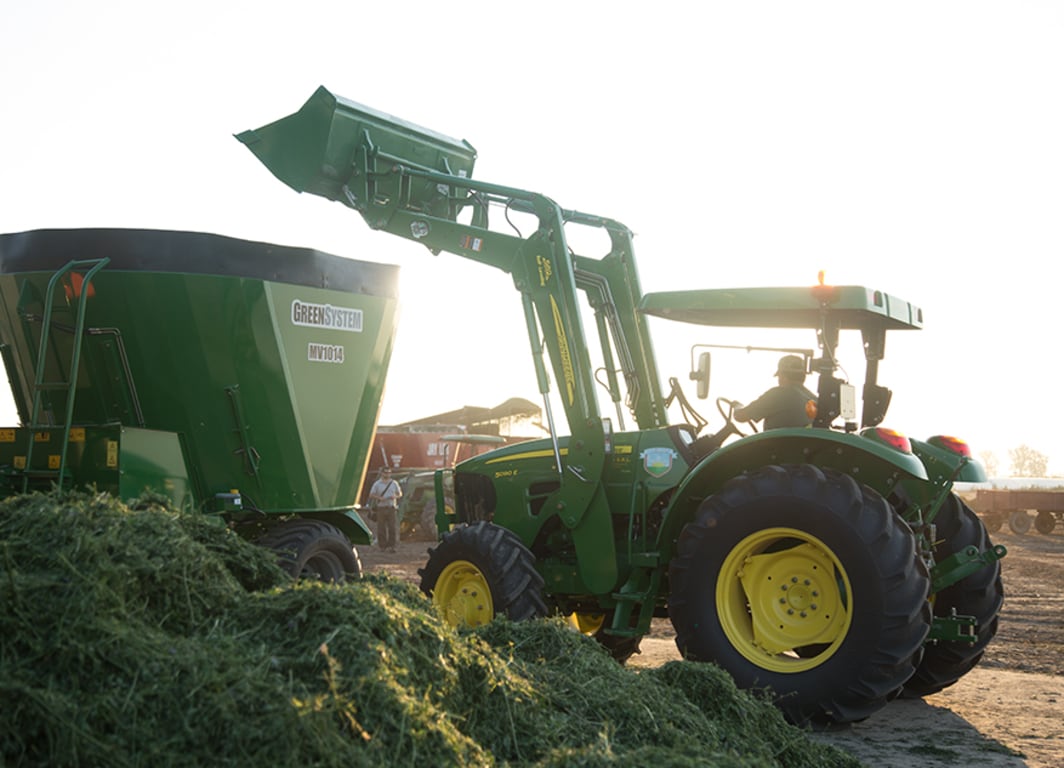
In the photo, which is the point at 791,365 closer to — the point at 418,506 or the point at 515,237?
the point at 515,237

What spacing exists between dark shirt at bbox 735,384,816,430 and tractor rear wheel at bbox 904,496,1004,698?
50.9 inches

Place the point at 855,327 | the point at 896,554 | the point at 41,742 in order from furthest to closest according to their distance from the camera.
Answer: the point at 855,327 < the point at 896,554 < the point at 41,742

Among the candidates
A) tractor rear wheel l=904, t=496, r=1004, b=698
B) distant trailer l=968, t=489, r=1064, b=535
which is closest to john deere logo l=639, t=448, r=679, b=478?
tractor rear wheel l=904, t=496, r=1004, b=698

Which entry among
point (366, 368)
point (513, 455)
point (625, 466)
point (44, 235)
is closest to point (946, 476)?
point (625, 466)

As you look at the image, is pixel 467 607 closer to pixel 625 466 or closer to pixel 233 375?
pixel 625 466

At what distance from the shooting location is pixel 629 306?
8695mm

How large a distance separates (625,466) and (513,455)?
1297mm

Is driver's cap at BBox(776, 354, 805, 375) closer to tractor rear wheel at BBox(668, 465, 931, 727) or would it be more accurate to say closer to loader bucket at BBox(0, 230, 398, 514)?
tractor rear wheel at BBox(668, 465, 931, 727)

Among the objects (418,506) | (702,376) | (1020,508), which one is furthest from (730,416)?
(1020,508)

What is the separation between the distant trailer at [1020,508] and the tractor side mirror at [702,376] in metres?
24.7

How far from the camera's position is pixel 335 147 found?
866 cm

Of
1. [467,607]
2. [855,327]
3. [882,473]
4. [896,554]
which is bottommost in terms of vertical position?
[467,607]

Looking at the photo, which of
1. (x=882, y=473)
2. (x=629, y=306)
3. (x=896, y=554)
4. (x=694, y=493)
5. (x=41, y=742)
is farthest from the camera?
(x=629, y=306)

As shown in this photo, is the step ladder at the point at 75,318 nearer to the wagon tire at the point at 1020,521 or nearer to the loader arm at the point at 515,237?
the loader arm at the point at 515,237
